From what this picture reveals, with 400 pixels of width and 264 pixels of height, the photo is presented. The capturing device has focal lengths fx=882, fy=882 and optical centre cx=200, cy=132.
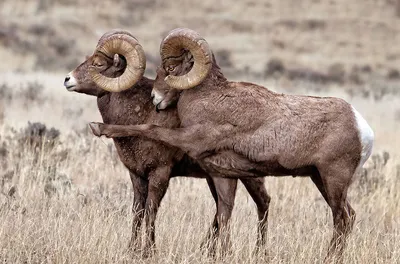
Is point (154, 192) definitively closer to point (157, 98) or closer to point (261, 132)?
point (157, 98)

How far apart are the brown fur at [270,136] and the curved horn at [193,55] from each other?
7.1 inches

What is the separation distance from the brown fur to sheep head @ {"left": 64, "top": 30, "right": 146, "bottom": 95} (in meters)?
0.51

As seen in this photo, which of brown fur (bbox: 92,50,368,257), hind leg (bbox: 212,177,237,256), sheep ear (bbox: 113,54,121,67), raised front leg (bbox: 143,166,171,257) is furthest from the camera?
sheep ear (bbox: 113,54,121,67)

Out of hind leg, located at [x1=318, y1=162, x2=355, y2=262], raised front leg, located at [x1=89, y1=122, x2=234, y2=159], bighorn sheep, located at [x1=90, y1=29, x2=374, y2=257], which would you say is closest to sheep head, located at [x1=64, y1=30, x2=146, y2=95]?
bighorn sheep, located at [x1=90, y1=29, x2=374, y2=257]

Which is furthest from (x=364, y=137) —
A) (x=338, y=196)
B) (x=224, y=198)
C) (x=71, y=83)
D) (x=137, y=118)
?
(x=71, y=83)

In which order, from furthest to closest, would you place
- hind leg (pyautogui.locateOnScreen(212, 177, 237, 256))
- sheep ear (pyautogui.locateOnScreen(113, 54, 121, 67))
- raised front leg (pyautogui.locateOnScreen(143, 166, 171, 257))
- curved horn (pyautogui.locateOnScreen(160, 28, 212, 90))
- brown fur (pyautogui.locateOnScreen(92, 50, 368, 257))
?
sheep ear (pyautogui.locateOnScreen(113, 54, 121, 67))
hind leg (pyautogui.locateOnScreen(212, 177, 237, 256))
raised front leg (pyautogui.locateOnScreen(143, 166, 171, 257))
curved horn (pyautogui.locateOnScreen(160, 28, 212, 90))
brown fur (pyautogui.locateOnScreen(92, 50, 368, 257))

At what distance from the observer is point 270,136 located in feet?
25.4

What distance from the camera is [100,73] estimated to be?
330 inches

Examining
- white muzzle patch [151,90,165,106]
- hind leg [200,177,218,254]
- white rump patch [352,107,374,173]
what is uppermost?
white muzzle patch [151,90,165,106]

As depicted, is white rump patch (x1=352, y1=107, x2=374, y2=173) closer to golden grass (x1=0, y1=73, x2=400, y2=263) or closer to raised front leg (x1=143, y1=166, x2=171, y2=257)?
golden grass (x1=0, y1=73, x2=400, y2=263)

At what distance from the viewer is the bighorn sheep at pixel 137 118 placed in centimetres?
818

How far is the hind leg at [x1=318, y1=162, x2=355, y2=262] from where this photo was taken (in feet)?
25.0

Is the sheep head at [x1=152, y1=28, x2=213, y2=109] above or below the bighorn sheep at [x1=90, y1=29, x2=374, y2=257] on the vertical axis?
above

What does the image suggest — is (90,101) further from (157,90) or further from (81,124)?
(157,90)
